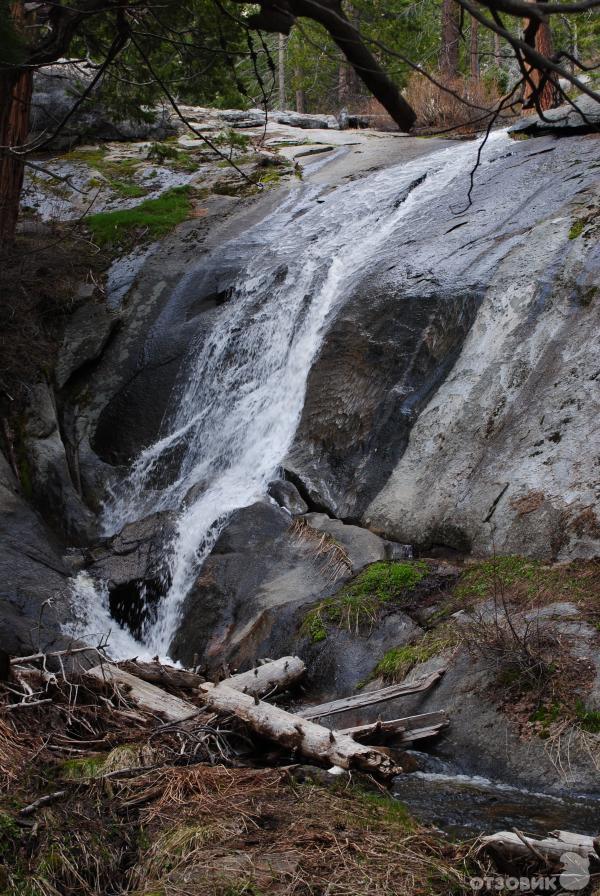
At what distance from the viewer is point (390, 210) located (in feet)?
41.0

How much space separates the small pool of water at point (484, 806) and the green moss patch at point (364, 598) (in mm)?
1830

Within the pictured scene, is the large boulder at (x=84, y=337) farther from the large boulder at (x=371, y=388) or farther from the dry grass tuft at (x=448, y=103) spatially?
the dry grass tuft at (x=448, y=103)

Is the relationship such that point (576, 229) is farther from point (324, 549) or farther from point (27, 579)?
point (27, 579)

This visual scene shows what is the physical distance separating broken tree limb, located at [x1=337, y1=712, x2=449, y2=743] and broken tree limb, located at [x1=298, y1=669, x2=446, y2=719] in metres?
0.16

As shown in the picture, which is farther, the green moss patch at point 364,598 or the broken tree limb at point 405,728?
the green moss patch at point 364,598

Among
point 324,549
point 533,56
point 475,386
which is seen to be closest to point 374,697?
point 324,549

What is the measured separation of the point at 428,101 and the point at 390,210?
250 inches

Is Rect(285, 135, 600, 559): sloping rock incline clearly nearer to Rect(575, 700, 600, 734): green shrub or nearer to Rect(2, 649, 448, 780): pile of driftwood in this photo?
Rect(575, 700, 600, 734): green shrub

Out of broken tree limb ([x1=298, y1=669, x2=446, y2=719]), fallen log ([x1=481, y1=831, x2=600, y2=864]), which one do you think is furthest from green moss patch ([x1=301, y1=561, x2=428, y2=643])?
fallen log ([x1=481, y1=831, x2=600, y2=864])

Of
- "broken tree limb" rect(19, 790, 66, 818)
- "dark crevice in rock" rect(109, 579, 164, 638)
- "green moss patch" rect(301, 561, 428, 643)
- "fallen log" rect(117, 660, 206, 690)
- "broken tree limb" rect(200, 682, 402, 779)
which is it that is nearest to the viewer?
"broken tree limb" rect(19, 790, 66, 818)

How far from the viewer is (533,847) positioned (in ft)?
11.5

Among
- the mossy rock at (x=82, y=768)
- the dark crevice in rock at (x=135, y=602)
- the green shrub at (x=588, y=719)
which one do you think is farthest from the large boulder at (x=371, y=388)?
the mossy rock at (x=82, y=768)

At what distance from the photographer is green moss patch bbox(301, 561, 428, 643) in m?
6.82

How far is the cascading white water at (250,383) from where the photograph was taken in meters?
9.26
